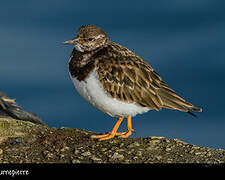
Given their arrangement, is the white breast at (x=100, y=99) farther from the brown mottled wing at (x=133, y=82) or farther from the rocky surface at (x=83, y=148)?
the rocky surface at (x=83, y=148)

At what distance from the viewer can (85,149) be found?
10922 mm

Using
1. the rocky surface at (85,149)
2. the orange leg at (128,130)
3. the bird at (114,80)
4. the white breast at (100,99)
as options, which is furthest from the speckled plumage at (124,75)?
the rocky surface at (85,149)

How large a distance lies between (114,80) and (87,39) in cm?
150

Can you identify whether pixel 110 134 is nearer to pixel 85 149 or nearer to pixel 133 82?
pixel 85 149

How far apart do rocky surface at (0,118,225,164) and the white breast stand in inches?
39.0

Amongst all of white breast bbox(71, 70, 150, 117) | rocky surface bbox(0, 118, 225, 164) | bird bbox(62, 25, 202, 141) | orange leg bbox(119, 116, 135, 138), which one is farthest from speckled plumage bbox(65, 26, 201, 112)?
rocky surface bbox(0, 118, 225, 164)

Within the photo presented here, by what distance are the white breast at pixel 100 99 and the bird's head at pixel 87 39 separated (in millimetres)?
985

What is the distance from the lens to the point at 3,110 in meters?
16.6

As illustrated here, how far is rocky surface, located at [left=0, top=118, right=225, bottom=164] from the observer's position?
10375 millimetres

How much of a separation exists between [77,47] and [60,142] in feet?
9.15

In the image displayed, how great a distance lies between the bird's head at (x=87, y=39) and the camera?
11.5m
